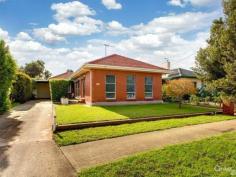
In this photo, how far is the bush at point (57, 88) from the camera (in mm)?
24672

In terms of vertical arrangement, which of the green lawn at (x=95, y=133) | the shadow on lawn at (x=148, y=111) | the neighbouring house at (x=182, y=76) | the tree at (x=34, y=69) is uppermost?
the tree at (x=34, y=69)

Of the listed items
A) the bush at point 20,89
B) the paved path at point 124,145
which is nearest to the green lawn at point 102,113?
the paved path at point 124,145

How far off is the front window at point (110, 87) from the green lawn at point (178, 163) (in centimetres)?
1183

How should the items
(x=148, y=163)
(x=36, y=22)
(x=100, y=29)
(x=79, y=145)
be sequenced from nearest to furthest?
(x=148, y=163)
(x=79, y=145)
(x=36, y=22)
(x=100, y=29)

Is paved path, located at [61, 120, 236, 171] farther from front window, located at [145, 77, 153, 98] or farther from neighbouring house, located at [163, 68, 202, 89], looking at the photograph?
neighbouring house, located at [163, 68, 202, 89]

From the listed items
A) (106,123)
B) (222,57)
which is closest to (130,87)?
(106,123)

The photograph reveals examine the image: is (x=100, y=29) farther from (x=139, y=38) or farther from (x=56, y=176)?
(x=56, y=176)

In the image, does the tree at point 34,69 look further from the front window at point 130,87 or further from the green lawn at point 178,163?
the green lawn at point 178,163

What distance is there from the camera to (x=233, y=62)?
6.32 metres

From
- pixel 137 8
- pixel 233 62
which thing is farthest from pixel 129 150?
pixel 137 8

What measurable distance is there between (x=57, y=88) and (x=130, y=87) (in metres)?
10.4

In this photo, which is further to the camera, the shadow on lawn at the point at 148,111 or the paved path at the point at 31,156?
the shadow on lawn at the point at 148,111

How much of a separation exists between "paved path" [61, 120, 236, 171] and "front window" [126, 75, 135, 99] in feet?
32.9

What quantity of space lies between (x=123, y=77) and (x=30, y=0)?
31.7 feet
